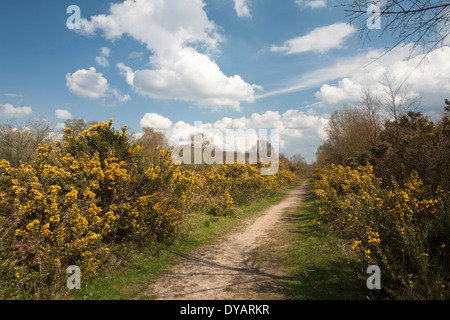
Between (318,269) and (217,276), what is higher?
(318,269)

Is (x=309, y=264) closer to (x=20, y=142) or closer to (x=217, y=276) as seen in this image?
(x=217, y=276)

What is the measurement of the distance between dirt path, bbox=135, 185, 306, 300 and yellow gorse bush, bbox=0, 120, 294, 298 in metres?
1.24

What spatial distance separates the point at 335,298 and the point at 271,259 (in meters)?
2.26

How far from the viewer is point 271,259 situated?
6.07 m

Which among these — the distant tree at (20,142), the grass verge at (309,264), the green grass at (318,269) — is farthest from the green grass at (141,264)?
the distant tree at (20,142)

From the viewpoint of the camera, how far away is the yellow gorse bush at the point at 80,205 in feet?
13.5

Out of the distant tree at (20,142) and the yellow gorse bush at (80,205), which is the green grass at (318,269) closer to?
the yellow gorse bush at (80,205)

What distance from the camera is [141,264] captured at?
221 inches

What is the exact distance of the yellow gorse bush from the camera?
4121 millimetres

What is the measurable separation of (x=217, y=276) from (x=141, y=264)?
1785mm

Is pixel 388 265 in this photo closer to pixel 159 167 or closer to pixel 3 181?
pixel 159 167

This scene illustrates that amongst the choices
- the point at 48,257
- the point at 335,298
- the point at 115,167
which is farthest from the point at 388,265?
the point at 115,167

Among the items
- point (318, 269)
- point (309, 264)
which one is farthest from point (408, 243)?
point (309, 264)

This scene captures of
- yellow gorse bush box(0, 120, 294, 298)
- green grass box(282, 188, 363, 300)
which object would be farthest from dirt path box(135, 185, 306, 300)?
yellow gorse bush box(0, 120, 294, 298)
